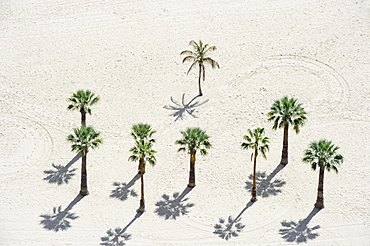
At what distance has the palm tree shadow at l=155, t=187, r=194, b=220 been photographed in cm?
8225

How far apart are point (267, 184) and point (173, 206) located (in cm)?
985

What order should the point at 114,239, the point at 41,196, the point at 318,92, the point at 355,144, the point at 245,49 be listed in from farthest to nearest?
the point at 245,49 → the point at 318,92 → the point at 355,144 → the point at 41,196 → the point at 114,239

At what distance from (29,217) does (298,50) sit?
4028cm

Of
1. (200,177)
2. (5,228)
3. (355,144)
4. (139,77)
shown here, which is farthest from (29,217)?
(355,144)

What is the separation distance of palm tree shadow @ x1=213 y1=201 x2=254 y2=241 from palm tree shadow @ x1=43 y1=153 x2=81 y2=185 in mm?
16272

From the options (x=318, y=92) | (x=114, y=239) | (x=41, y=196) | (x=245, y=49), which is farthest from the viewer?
(x=245, y=49)

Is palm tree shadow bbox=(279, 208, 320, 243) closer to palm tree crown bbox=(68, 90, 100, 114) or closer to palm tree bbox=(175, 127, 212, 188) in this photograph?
palm tree bbox=(175, 127, 212, 188)

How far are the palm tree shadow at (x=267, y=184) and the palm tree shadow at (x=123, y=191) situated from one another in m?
11.2

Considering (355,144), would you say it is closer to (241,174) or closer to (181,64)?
(241,174)

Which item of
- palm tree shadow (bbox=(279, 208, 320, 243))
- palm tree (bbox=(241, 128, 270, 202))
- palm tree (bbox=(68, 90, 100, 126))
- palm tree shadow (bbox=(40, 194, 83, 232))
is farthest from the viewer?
palm tree (bbox=(68, 90, 100, 126))

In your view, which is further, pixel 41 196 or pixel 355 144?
pixel 355 144

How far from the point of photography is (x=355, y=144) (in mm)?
91000

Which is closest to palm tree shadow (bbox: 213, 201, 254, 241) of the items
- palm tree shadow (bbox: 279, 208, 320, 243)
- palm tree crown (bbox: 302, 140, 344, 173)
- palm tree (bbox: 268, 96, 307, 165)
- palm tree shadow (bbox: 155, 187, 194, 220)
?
palm tree shadow (bbox: 155, 187, 194, 220)

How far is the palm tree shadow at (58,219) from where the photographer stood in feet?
264
